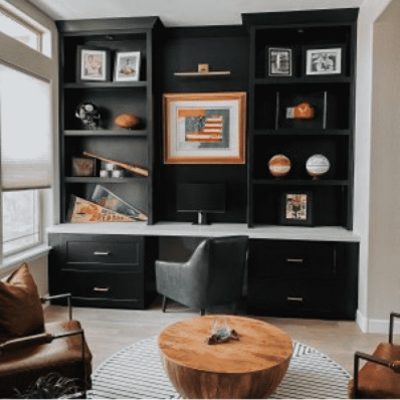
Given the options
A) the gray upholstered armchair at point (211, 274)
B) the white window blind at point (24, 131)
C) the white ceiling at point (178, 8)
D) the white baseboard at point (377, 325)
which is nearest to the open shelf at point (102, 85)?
the white window blind at point (24, 131)

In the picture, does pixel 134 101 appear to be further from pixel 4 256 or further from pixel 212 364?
pixel 212 364

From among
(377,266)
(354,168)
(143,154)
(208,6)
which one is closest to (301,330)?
(377,266)

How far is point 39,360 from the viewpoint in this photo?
215 centimetres

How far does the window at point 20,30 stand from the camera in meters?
3.68

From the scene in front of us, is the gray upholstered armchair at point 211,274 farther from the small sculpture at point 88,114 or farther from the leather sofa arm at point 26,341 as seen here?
the small sculpture at point 88,114

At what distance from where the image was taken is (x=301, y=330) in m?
3.64

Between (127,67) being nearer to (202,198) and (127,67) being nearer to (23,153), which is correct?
(23,153)

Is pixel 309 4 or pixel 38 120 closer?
pixel 309 4

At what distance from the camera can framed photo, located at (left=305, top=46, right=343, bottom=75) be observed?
4082mm

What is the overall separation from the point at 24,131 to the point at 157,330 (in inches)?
85.0

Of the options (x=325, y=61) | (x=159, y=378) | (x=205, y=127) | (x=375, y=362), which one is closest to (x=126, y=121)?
(x=205, y=127)

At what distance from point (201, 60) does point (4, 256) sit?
9.07 ft

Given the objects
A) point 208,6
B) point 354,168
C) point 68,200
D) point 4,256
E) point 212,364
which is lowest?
point 212,364

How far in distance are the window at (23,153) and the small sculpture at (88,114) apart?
318 millimetres
